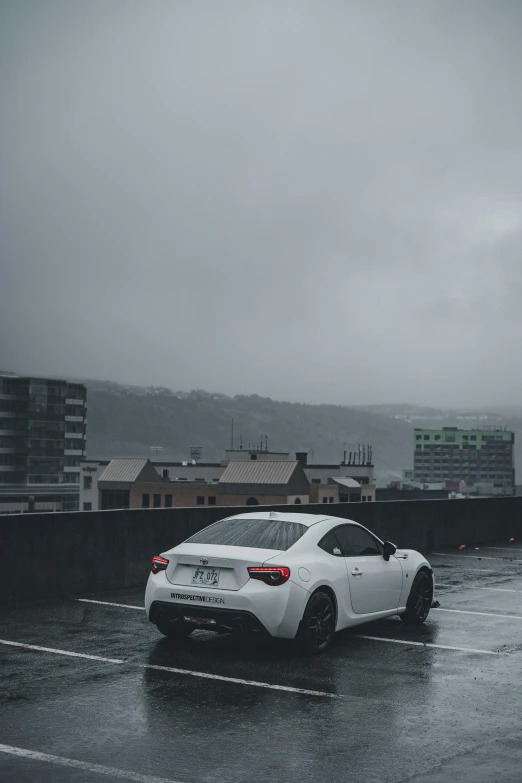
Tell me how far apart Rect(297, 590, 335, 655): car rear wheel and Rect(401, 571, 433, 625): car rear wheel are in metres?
1.93

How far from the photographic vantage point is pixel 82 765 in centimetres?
573

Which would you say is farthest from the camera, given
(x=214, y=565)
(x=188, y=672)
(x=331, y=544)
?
(x=331, y=544)

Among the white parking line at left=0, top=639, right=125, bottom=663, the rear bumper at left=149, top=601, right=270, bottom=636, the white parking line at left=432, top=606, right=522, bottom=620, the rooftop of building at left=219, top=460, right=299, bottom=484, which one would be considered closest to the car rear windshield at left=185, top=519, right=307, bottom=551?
the rear bumper at left=149, top=601, right=270, bottom=636

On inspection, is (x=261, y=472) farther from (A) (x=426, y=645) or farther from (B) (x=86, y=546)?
(A) (x=426, y=645)

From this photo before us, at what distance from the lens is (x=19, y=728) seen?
6496 millimetres

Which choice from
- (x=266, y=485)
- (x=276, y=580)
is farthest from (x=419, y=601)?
(x=266, y=485)

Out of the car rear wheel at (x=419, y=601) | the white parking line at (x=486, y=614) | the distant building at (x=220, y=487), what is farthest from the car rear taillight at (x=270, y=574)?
the distant building at (x=220, y=487)

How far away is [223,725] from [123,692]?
1196 mm

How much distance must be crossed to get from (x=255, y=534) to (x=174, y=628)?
1200mm

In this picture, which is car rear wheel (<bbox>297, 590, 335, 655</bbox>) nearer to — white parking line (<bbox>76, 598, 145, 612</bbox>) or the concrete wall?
white parking line (<bbox>76, 598, 145, 612</bbox>)

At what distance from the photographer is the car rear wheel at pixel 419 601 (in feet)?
36.5

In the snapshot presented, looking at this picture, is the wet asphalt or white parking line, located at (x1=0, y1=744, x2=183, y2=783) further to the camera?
the wet asphalt

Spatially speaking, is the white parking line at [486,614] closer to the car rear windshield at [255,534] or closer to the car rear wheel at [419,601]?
the car rear wheel at [419,601]

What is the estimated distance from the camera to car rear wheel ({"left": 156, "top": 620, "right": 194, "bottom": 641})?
920 cm
